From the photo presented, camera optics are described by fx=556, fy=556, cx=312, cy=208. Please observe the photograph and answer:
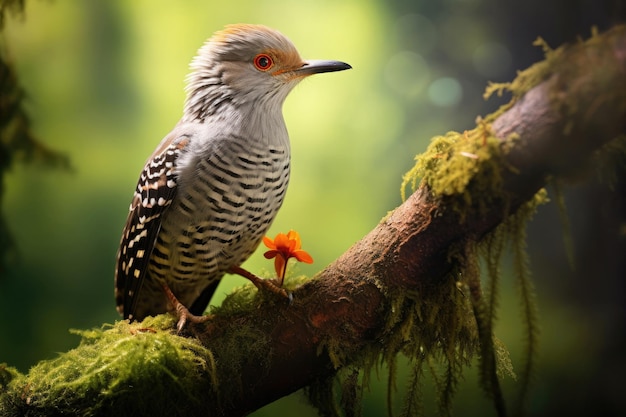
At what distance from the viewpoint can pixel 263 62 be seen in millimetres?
2482

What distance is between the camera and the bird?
88.5 inches

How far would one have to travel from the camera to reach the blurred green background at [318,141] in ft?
9.94

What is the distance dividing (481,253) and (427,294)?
25cm

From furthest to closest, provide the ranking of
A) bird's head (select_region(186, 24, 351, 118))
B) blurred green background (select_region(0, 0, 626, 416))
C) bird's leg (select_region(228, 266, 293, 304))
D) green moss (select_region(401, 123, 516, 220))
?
1. blurred green background (select_region(0, 0, 626, 416))
2. bird's head (select_region(186, 24, 351, 118))
3. bird's leg (select_region(228, 266, 293, 304))
4. green moss (select_region(401, 123, 516, 220))

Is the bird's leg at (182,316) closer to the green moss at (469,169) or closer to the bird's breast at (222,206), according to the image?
the bird's breast at (222,206)

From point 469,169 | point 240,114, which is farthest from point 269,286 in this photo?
point 469,169

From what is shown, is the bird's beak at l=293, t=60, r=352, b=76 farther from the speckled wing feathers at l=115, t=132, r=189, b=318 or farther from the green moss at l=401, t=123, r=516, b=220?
the green moss at l=401, t=123, r=516, b=220

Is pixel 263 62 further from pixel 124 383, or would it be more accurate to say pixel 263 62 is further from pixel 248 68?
pixel 124 383

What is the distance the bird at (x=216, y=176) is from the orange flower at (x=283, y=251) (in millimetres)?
99

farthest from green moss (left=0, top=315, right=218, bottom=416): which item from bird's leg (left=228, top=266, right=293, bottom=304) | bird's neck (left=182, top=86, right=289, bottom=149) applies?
bird's neck (left=182, top=86, right=289, bottom=149)

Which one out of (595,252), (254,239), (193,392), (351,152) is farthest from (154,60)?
(595,252)

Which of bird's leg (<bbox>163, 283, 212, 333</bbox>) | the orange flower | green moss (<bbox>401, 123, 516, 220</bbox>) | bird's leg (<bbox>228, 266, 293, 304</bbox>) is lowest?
bird's leg (<bbox>163, 283, 212, 333</bbox>)

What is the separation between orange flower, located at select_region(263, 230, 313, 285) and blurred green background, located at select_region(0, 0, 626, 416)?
40.3 inches

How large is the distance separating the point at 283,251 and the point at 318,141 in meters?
1.19
